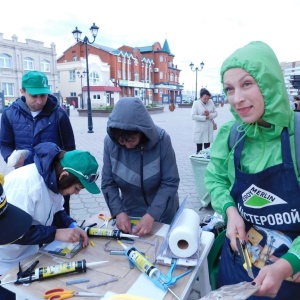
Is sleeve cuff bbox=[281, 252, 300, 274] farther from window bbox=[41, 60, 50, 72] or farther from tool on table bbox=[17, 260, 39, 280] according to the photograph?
window bbox=[41, 60, 50, 72]

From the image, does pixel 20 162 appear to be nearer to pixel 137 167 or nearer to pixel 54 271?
pixel 137 167

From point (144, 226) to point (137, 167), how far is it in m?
0.39

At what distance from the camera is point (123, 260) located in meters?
1.39

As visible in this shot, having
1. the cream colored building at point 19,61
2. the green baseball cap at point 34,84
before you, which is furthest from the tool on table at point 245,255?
the cream colored building at point 19,61

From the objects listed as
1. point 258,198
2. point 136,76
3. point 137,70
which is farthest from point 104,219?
point 137,70

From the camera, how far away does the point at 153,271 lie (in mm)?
1229

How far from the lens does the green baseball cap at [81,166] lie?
1500 mm

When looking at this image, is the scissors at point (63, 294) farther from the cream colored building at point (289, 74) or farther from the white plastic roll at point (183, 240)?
the cream colored building at point (289, 74)

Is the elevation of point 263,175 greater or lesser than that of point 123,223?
greater

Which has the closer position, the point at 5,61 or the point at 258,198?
the point at 258,198

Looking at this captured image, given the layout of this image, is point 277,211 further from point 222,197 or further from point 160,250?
point 160,250

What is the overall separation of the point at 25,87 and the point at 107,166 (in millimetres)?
1307

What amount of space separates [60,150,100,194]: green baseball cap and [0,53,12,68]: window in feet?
124

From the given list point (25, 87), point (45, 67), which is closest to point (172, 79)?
point (45, 67)
